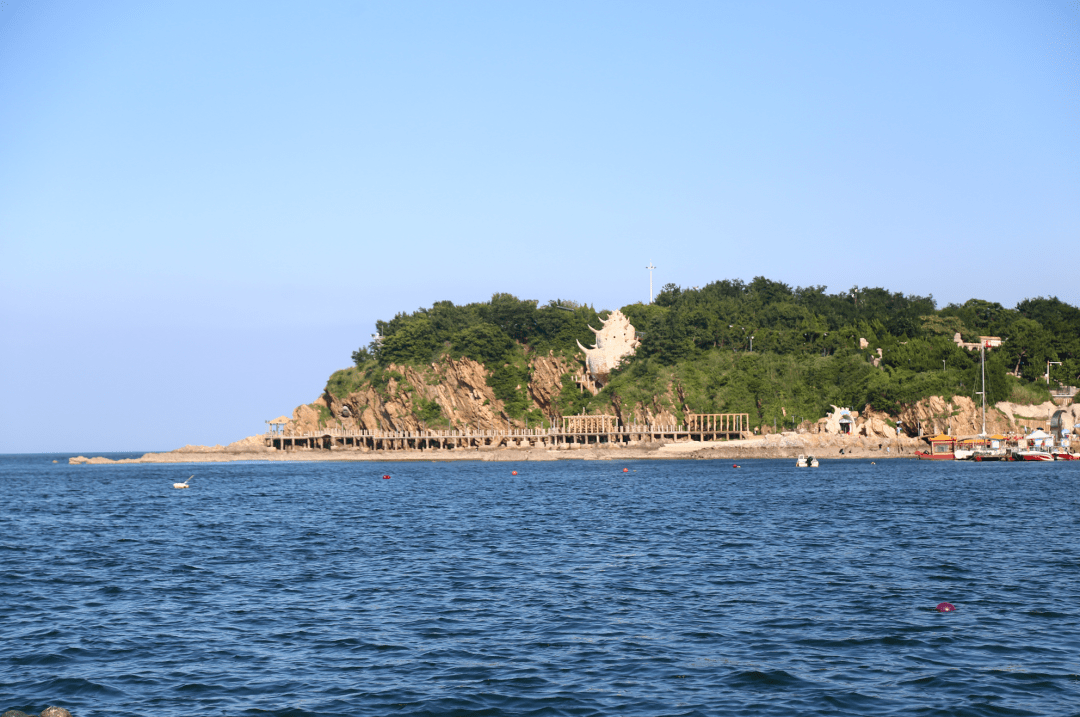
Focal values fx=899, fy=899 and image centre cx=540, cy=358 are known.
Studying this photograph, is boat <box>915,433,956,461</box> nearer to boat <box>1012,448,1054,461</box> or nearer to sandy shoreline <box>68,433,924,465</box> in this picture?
sandy shoreline <box>68,433,924,465</box>

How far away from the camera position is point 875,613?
78.6 feet

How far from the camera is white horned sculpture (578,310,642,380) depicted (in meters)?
173

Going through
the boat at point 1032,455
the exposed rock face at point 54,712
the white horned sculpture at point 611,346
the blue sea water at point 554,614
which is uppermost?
the white horned sculpture at point 611,346

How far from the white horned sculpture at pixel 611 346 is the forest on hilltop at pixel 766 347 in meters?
2.17

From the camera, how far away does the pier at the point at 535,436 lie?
493 ft

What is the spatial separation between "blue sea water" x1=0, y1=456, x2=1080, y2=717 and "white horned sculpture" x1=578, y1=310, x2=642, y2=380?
12128cm

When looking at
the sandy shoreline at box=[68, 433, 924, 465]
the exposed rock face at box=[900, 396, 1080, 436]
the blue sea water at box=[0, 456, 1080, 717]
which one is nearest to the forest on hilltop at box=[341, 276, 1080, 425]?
the exposed rock face at box=[900, 396, 1080, 436]

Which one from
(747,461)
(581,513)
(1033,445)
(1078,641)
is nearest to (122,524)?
(581,513)

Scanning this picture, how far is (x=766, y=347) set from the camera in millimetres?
159750

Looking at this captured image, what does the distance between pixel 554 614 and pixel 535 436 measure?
139m

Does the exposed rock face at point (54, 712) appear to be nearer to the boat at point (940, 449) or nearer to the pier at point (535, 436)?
the boat at point (940, 449)

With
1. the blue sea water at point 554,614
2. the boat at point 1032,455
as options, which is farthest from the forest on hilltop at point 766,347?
the blue sea water at point 554,614

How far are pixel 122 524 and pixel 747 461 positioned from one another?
9045cm

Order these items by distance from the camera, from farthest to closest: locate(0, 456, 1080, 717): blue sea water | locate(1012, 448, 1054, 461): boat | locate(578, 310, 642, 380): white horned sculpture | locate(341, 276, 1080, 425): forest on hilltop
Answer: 1. locate(578, 310, 642, 380): white horned sculpture
2. locate(341, 276, 1080, 425): forest on hilltop
3. locate(1012, 448, 1054, 461): boat
4. locate(0, 456, 1080, 717): blue sea water
